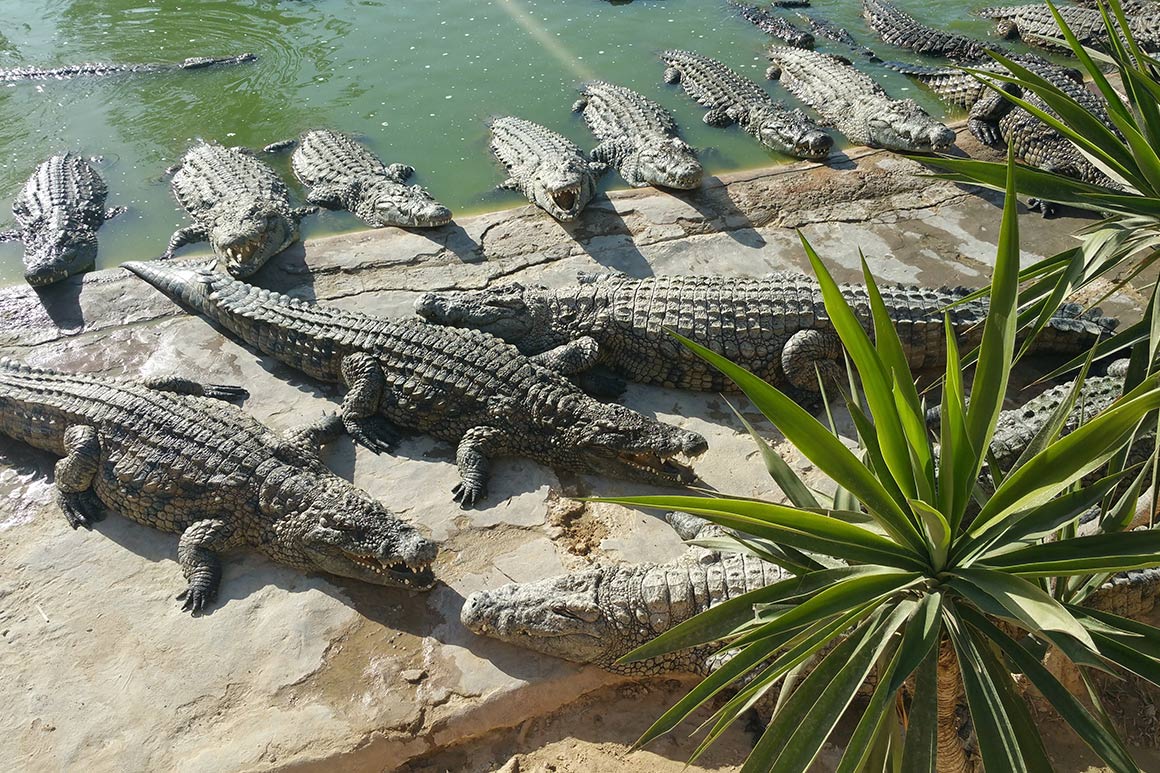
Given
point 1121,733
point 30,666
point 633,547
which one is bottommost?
point 30,666

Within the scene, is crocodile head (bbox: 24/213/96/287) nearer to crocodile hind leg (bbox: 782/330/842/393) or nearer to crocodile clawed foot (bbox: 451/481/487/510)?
crocodile clawed foot (bbox: 451/481/487/510)

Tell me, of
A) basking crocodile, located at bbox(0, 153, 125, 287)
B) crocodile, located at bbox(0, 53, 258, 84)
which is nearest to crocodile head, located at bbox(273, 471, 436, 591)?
basking crocodile, located at bbox(0, 153, 125, 287)

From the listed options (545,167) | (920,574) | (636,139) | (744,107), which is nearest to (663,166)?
(636,139)

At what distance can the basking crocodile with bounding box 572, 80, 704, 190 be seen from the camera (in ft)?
27.0

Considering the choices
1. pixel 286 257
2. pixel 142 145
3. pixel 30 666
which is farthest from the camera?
pixel 142 145

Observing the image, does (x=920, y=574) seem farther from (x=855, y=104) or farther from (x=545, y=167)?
(x=855, y=104)

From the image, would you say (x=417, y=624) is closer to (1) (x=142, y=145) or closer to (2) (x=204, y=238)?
(2) (x=204, y=238)

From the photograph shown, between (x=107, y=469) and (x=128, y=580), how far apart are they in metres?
0.75

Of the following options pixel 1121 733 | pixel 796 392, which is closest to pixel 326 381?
pixel 796 392

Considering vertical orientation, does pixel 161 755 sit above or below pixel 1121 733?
below

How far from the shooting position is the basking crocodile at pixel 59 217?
7047 mm

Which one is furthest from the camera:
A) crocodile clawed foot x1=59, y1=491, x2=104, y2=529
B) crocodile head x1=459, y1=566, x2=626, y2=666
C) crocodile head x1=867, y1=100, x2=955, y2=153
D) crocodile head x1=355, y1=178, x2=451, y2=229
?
crocodile head x1=867, y1=100, x2=955, y2=153

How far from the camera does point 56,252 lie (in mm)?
7129

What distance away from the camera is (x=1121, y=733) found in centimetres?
375
